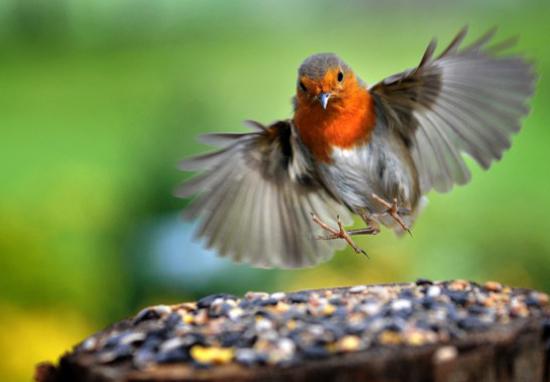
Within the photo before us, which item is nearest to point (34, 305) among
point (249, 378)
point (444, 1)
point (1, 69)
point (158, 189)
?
point (158, 189)

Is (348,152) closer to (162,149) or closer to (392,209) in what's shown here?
(392,209)

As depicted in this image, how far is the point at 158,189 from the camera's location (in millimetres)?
4703

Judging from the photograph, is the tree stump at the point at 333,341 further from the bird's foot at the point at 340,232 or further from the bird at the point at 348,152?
the bird at the point at 348,152

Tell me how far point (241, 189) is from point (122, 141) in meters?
2.31

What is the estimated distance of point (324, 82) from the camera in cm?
292

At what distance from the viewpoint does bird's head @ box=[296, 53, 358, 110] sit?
2922mm

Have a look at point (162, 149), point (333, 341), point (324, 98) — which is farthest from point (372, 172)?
point (162, 149)

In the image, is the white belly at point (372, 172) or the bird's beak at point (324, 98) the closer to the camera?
the bird's beak at point (324, 98)

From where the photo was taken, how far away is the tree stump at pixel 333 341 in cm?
170

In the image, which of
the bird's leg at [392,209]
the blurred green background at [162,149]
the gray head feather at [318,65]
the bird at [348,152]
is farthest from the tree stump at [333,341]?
the blurred green background at [162,149]

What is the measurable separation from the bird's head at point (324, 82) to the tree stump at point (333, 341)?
2.92ft

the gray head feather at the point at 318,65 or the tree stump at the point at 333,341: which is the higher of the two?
the gray head feather at the point at 318,65

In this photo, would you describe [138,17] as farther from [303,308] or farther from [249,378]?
[249,378]

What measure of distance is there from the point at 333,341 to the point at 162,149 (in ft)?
10.8
